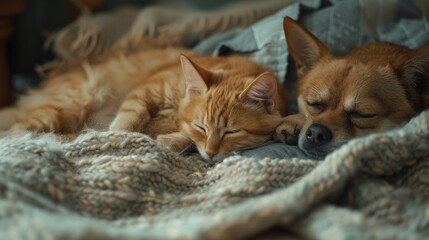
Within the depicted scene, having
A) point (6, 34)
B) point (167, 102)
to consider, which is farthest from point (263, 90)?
point (6, 34)

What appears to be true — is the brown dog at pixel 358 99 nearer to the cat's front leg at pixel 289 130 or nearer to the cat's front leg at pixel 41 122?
the cat's front leg at pixel 289 130

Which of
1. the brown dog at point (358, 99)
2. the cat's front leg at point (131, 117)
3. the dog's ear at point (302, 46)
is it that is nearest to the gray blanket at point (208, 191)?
the brown dog at point (358, 99)

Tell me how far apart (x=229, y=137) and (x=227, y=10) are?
1.02 m

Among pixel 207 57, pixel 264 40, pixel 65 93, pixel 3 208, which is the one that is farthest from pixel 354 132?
pixel 65 93

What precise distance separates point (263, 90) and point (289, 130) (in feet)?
0.52

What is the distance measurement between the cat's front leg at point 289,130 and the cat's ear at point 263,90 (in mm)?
75

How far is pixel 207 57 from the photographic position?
6.68ft

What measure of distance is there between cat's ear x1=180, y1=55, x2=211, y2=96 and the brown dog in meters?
0.31

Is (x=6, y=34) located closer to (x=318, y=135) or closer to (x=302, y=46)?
(x=302, y=46)

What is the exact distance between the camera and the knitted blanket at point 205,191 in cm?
99

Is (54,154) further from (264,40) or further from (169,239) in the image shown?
(264,40)

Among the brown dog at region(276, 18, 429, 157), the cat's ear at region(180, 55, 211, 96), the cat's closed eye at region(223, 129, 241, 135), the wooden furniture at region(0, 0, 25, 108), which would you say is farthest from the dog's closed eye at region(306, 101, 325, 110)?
the wooden furniture at region(0, 0, 25, 108)

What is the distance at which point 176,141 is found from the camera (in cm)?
162

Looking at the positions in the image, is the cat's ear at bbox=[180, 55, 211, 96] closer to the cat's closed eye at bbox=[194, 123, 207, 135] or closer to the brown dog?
the cat's closed eye at bbox=[194, 123, 207, 135]
